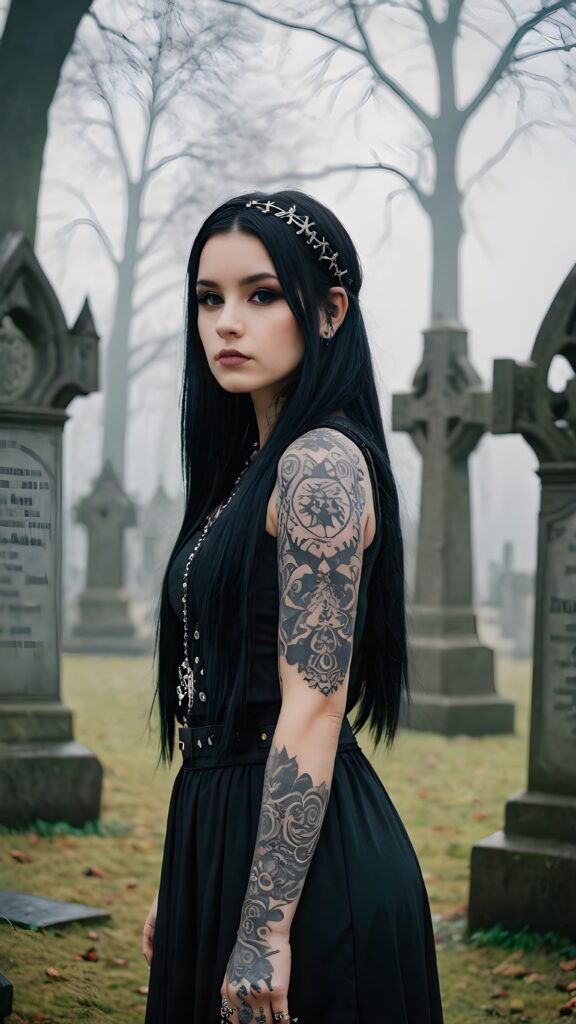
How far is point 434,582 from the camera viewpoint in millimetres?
10203

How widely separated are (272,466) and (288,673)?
0.38 metres

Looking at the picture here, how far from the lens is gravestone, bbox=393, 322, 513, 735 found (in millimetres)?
9852

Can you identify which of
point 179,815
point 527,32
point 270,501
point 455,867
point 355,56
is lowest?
point 455,867

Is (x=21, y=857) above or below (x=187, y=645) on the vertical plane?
below

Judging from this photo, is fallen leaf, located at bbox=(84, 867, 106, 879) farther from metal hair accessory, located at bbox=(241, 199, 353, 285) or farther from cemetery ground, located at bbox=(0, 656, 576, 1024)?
metal hair accessory, located at bbox=(241, 199, 353, 285)

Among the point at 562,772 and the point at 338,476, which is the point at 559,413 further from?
the point at 338,476

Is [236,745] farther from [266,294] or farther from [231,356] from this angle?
[266,294]

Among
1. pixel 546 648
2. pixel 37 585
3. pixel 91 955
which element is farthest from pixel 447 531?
pixel 91 955

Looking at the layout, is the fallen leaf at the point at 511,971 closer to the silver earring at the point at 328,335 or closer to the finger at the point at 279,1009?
the finger at the point at 279,1009

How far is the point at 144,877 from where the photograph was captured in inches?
220

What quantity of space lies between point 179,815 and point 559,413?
10.9 ft

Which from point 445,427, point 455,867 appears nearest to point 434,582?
point 445,427

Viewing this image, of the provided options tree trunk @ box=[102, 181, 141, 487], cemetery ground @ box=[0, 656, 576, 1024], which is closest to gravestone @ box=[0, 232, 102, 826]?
cemetery ground @ box=[0, 656, 576, 1024]

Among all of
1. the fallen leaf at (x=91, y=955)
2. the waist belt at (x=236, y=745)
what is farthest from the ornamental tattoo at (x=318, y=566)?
the fallen leaf at (x=91, y=955)
